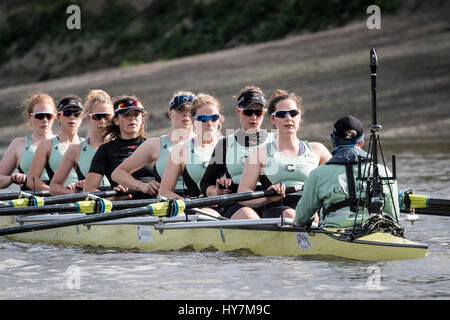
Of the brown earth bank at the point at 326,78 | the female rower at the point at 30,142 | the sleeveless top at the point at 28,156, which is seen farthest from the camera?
the brown earth bank at the point at 326,78

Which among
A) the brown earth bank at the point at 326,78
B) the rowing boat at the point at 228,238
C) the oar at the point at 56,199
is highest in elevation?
the brown earth bank at the point at 326,78

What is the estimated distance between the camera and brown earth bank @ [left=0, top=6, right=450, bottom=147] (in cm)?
2309

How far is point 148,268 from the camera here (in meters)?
8.02

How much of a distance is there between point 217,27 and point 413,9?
915 cm

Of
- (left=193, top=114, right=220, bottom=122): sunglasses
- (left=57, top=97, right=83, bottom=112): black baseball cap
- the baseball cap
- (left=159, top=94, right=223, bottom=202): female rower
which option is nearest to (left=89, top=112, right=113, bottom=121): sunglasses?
the baseball cap

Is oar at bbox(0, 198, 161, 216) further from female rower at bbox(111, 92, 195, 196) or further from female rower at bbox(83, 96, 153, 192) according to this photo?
female rower at bbox(83, 96, 153, 192)

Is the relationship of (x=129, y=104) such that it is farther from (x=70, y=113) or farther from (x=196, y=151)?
(x=70, y=113)

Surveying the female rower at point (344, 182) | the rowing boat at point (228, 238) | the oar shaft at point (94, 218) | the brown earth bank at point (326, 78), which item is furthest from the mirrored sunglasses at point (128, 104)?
the brown earth bank at point (326, 78)

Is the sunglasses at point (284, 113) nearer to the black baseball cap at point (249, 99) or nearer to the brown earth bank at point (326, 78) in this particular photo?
the black baseball cap at point (249, 99)

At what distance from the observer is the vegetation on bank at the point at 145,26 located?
34.1 meters

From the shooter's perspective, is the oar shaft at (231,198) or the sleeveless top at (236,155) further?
the sleeveless top at (236,155)

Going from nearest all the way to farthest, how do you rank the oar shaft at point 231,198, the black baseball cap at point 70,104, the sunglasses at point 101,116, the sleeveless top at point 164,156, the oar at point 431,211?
1. the oar shaft at point 231,198
2. the oar at point 431,211
3. the sleeveless top at point 164,156
4. the sunglasses at point 101,116
5. the black baseball cap at point 70,104

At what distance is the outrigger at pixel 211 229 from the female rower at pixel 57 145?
2.26 ft

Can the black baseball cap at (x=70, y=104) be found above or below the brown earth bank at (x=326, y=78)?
below
